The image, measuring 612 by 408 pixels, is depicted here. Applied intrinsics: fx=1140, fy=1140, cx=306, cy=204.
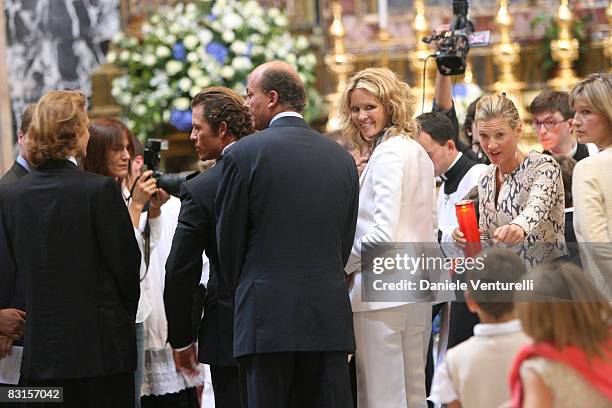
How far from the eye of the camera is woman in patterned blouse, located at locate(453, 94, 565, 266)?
412 cm

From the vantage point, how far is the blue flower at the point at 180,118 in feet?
25.3

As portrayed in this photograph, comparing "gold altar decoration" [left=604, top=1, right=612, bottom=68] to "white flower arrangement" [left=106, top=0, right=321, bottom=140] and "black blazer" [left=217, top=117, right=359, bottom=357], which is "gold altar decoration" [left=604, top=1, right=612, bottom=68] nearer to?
"white flower arrangement" [left=106, top=0, right=321, bottom=140]

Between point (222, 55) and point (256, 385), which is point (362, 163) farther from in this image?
point (222, 55)

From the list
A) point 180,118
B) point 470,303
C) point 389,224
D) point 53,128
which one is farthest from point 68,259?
point 180,118

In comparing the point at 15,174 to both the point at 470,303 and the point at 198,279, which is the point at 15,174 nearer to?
the point at 198,279

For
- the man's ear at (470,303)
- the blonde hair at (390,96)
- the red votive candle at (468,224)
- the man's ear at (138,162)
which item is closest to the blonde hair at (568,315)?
the man's ear at (470,303)

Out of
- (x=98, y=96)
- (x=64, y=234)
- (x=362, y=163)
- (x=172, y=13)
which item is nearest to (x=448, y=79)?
(x=362, y=163)

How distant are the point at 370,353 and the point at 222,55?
3839 millimetres

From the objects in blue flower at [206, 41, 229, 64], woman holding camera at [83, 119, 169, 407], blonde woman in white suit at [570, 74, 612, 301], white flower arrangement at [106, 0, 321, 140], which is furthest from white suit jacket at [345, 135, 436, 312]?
blue flower at [206, 41, 229, 64]

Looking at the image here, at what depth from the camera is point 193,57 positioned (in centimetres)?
773

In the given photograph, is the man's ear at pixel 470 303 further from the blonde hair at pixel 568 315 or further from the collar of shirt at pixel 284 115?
the collar of shirt at pixel 284 115

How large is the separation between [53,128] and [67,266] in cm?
52

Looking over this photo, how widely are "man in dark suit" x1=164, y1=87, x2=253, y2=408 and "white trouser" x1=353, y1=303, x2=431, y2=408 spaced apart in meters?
0.49

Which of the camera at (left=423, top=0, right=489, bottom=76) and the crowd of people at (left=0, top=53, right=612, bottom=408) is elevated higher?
the camera at (left=423, top=0, right=489, bottom=76)
